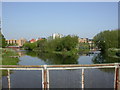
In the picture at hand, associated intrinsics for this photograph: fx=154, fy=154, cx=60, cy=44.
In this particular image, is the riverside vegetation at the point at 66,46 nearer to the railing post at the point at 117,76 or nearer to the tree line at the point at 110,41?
the tree line at the point at 110,41

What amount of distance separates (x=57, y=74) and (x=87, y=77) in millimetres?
1499

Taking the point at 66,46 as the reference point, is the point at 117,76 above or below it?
below

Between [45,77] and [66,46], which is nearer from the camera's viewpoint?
[45,77]

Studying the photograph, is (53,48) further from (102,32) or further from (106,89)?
(106,89)

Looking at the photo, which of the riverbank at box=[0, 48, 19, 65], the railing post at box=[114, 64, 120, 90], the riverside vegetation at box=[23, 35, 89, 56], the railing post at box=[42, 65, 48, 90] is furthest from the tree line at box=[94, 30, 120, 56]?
the railing post at box=[42, 65, 48, 90]

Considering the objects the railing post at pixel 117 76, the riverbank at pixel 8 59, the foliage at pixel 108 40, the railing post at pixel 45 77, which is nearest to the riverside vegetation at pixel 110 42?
the foliage at pixel 108 40

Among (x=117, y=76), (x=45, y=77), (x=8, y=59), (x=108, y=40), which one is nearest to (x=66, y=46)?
(x=108, y=40)

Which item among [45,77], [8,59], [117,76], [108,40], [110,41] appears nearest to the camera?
[45,77]

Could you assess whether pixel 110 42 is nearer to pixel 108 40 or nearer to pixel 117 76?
pixel 108 40

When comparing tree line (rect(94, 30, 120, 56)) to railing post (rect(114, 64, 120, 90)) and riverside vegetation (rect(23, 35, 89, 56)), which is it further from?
railing post (rect(114, 64, 120, 90))

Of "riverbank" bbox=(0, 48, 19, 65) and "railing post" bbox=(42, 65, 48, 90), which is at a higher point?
"railing post" bbox=(42, 65, 48, 90)

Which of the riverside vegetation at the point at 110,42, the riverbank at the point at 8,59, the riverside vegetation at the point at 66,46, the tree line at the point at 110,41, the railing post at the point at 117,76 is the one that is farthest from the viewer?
the riverside vegetation at the point at 66,46

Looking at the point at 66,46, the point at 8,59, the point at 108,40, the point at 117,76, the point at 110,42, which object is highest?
the point at 108,40

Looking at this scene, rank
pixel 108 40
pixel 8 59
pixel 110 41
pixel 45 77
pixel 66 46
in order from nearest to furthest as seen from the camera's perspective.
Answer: pixel 45 77 < pixel 8 59 < pixel 110 41 < pixel 108 40 < pixel 66 46
